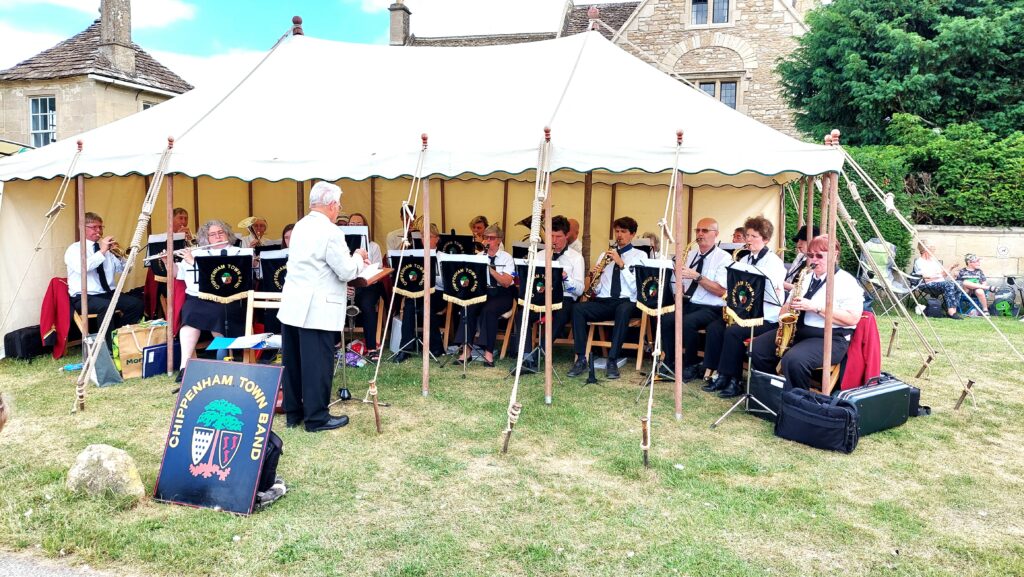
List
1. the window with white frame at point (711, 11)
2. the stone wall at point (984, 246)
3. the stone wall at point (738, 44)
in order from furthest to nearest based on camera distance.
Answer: the window with white frame at point (711, 11) < the stone wall at point (738, 44) < the stone wall at point (984, 246)

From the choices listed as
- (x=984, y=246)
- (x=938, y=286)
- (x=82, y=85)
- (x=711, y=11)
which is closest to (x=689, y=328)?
(x=938, y=286)

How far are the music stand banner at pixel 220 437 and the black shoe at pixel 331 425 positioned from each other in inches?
46.3

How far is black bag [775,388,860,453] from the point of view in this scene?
15.6ft

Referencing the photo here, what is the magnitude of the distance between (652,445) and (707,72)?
18.5 m

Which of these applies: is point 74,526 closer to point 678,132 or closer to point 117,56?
point 678,132

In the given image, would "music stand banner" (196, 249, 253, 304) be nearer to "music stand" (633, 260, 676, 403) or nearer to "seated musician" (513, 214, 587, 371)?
"seated musician" (513, 214, 587, 371)

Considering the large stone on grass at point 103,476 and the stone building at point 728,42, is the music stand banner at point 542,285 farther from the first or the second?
the stone building at point 728,42

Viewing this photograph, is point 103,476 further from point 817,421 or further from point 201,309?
point 817,421

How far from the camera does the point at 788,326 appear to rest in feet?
18.4

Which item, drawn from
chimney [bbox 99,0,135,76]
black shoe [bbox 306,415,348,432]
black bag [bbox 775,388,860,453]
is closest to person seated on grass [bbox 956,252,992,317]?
black bag [bbox 775,388,860,453]

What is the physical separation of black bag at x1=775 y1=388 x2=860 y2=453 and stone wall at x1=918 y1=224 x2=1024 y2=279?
396 inches

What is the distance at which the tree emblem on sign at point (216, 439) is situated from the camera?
375 centimetres

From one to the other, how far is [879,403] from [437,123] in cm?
426

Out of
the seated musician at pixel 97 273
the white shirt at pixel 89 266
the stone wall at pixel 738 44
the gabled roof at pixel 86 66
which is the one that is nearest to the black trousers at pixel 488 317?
the seated musician at pixel 97 273
